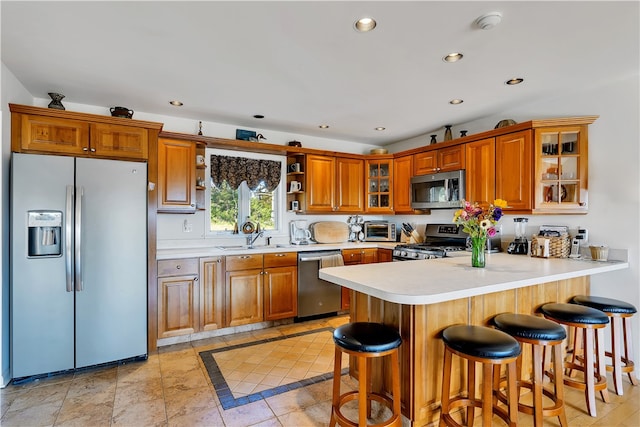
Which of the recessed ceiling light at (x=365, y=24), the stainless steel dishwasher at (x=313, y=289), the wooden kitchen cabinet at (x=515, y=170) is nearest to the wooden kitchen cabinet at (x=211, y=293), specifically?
the stainless steel dishwasher at (x=313, y=289)

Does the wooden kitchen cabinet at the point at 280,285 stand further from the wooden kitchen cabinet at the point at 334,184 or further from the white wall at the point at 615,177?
the white wall at the point at 615,177

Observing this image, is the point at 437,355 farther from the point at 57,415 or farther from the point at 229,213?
the point at 229,213

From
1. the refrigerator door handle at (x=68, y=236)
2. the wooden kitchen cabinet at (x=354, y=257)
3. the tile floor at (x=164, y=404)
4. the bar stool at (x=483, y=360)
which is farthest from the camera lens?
the wooden kitchen cabinet at (x=354, y=257)

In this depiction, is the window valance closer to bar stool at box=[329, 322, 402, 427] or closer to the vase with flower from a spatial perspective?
the vase with flower

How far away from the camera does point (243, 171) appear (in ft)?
13.8

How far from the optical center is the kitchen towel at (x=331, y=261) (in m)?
4.04

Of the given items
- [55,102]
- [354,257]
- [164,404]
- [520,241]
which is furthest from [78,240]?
[520,241]

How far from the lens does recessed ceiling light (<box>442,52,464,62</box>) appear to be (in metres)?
2.31

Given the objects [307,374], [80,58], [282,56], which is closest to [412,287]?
[307,374]

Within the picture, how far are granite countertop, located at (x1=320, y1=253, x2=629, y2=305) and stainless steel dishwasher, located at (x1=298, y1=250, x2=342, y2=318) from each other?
1551 millimetres

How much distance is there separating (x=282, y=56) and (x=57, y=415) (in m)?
2.85

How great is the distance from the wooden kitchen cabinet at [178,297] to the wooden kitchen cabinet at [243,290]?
13.2 inches

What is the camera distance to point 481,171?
358 cm

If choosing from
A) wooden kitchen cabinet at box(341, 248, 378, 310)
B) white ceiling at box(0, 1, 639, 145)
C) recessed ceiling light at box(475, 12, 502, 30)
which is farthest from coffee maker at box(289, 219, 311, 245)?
recessed ceiling light at box(475, 12, 502, 30)
